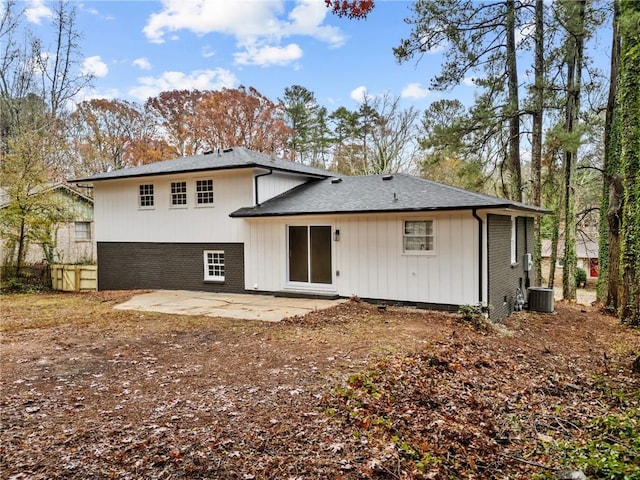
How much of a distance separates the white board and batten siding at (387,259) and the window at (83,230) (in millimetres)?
13107

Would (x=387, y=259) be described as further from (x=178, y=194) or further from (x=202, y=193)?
(x=178, y=194)

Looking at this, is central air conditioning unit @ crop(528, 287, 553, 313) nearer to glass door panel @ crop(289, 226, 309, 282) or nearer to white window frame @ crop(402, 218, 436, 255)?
white window frame @ crop(402, 218, 436, 255)

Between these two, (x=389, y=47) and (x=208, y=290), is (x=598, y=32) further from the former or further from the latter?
(x=208, y=290)

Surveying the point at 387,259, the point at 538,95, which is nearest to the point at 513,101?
the point at 538,95

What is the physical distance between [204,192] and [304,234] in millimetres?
3999

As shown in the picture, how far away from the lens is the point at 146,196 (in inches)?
595

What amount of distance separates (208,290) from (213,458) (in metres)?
10.8

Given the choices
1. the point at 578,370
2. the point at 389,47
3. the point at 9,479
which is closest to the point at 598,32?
the point at 389,47

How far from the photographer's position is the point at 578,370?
265 inches

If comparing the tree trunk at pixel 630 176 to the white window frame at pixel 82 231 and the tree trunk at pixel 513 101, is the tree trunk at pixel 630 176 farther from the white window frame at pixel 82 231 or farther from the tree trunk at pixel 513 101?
the white window frame at pixel 82 231

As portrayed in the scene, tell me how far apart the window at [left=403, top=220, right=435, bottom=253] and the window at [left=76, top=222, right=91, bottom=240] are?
1775 cm

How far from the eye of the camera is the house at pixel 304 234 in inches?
402

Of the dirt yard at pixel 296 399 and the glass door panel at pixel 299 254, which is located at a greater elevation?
the glass door panel at pixel 299 254

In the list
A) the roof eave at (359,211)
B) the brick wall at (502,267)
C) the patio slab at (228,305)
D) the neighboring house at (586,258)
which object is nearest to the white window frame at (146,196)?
the patio slab at (228,305)
